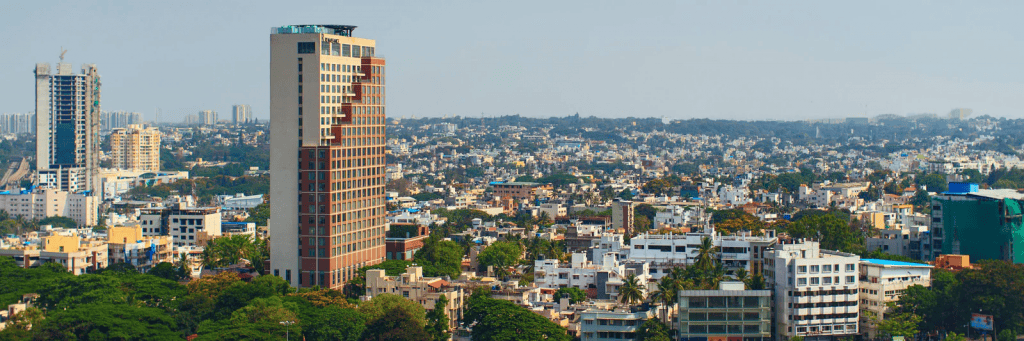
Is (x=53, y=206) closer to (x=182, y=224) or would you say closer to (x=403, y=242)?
(x=182, y=224)

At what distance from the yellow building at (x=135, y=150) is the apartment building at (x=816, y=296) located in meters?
129

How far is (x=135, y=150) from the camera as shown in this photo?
534 feet

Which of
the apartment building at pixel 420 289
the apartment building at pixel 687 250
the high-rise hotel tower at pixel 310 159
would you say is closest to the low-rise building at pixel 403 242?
the high-rise hotel tower at pixel 310 159

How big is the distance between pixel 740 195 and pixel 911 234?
42.5 meters

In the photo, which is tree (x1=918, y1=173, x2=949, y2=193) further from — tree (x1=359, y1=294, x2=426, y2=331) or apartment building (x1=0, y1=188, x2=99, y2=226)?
tree (x1=359, y1=294, x2=426, y2=331)

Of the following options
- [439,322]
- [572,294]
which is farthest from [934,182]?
[439,322]

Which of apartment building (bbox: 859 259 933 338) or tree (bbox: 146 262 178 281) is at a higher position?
apartment building (bbox: 859 259 933 338)

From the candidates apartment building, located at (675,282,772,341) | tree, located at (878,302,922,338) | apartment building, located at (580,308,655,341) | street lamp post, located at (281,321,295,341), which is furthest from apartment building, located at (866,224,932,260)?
street lamp post, located at (281,321,295,341)

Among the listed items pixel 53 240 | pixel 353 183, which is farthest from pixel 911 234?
pixel 53 240

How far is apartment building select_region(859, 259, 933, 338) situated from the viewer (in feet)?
150

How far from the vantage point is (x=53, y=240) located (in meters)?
63.8

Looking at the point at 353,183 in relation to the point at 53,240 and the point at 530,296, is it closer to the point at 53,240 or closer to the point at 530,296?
the point at 530,296

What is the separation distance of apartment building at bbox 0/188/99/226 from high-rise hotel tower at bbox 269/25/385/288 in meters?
58.1

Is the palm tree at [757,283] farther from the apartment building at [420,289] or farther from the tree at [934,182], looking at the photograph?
the tree at [934,182]
